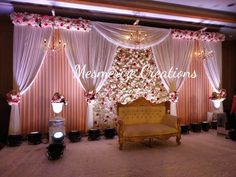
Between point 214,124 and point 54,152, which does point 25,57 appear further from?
point 214,124

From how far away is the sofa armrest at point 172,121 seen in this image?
17.8ft

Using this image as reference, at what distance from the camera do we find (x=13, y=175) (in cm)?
363

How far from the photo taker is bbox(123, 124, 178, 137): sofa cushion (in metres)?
5.04

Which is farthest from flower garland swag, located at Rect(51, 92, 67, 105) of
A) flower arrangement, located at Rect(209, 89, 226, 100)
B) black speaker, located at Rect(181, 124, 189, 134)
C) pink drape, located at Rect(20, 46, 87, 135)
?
flower arrangement, located at Rect(209, 89, 226, 100)

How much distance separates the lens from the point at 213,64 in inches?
302

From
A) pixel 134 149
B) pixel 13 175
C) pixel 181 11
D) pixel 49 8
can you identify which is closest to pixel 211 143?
pixel 134 149

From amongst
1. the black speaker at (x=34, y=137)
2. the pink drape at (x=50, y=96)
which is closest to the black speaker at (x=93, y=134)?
the pink drape at (x=50, y=96)

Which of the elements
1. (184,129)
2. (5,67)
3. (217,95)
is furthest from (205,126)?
(5,67)

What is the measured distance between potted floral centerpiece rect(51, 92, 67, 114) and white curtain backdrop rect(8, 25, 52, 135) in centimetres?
80

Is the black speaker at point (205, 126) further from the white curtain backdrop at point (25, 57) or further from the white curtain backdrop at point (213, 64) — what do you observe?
the white curtain backdrop at point (25, 57)

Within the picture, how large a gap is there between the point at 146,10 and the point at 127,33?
1.01 m

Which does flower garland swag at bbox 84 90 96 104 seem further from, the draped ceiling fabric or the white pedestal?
the white pedestal

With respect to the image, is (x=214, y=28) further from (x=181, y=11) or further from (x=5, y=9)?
(x=5, y=9)

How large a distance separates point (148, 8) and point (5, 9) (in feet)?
11.9
